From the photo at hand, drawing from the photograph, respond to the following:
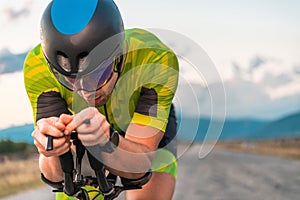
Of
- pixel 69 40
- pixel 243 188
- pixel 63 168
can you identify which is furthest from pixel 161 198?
pixel 243 188

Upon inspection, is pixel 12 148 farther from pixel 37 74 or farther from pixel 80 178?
pixel 80 178

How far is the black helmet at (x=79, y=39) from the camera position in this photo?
344cm

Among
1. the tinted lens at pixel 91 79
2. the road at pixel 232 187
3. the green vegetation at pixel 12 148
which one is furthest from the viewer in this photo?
the green vegetation at pixel 12 148

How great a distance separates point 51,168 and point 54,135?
78 cm

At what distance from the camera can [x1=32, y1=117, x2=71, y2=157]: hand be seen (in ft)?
10.2

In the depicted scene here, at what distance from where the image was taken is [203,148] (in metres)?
3.88

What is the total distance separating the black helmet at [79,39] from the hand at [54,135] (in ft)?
1.48

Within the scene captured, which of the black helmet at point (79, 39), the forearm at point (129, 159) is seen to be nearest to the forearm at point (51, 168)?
the forearm at point (129, 159)

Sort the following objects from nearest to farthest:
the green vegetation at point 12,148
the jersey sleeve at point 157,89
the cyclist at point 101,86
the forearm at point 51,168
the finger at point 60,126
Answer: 1. the finger at point 60,126
2. the cyclist at point 101,86
3. the forearm at point 51,168
4. the jersey sleeve at point 157,89
5. the green vegetation at point 12,148

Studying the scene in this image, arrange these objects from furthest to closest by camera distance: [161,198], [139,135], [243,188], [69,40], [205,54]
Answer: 1. [243,188]
2. [161,198]
3. [139,135]
4. [205,54]
5. [69,40]

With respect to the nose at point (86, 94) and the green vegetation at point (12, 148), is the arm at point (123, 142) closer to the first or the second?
the nose at point (86, 94)

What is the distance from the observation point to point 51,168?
3.84 m

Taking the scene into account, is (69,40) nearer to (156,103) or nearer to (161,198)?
(156,103)

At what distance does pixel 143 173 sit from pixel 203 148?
1.23 ft
